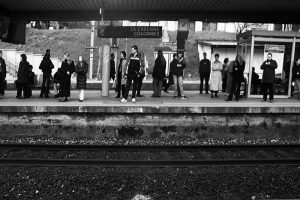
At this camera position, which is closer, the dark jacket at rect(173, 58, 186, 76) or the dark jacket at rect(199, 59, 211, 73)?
the dark jacket at rect(173, 58, 186, 76)

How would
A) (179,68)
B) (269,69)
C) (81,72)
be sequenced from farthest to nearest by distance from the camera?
1. (179,68)
2. (269,69)
3. (81,72)

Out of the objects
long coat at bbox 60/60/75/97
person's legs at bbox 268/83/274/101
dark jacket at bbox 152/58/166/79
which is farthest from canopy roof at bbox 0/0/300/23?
person's legs at bbox 268/83/274/101

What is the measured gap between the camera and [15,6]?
43.7 feet

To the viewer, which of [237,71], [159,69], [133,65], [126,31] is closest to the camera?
[133,65]

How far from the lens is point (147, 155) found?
9469 mm

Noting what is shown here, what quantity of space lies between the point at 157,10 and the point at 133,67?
9.27 feet

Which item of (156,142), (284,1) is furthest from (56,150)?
(284,1)

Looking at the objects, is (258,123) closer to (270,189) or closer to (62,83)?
(270,189)

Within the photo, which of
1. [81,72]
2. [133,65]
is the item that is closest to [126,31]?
[133,65]

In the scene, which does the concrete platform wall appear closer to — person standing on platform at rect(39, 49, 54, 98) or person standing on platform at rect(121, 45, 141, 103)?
person standing on platform at rect(121, 45, 141, 103)

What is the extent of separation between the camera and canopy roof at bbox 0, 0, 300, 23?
12812 mm

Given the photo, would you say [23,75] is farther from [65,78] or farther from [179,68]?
[179,68]

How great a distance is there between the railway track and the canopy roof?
4770 millimetres

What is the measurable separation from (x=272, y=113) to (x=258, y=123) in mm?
485
